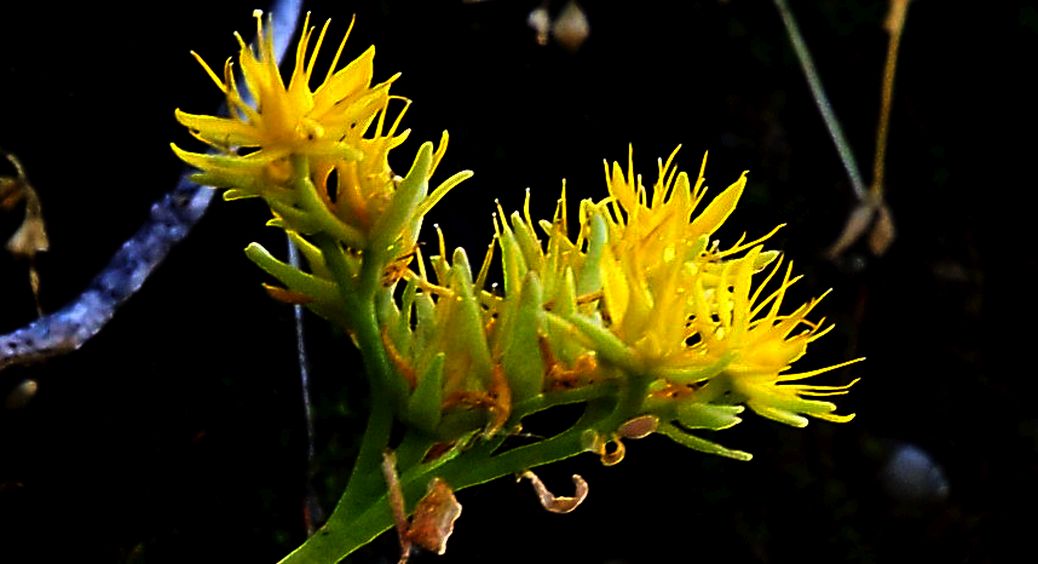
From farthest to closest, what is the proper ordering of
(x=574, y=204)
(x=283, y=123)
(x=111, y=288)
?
(x=574, y=204)
(x=111, y=288)
(x=283, y=123)

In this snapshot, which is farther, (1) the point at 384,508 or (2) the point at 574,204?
(2) the point at 574,204

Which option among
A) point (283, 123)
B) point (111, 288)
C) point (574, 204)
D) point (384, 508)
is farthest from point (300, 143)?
point (574, 204)

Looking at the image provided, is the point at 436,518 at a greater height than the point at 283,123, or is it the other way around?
the point at 283,123

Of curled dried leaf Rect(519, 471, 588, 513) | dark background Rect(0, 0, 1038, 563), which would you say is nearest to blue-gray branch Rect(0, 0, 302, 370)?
dark background Rect(0, 0, 1038, 563)

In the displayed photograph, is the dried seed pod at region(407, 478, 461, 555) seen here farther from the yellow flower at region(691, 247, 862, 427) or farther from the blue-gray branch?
the blue-gray branch

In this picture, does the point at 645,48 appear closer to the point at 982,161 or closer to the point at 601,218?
the point at 982,161

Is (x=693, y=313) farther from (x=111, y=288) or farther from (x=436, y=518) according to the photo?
(x=111, y=288)

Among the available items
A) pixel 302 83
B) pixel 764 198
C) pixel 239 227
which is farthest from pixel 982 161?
pixel 302 83
